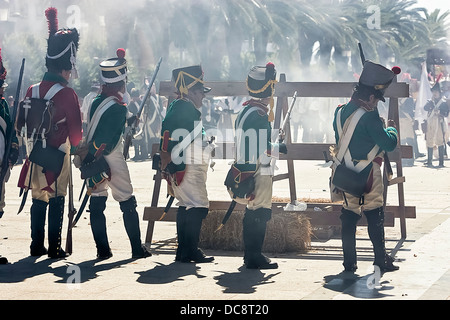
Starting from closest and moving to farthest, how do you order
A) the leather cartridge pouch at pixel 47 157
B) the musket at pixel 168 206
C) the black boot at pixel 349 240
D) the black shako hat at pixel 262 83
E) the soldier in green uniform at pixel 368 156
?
the soldier in green uniform at pixel 368 156 → the black boot at pixel 349 240 → the black shako hat at pixel 262 83 → the leather cartridge pouch at pixel 47 157 → the musket at pixel 168 206

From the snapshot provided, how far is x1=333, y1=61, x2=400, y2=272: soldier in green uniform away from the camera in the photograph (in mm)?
8375

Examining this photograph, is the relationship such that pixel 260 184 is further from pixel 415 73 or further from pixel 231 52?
pixel 415 73

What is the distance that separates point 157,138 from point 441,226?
14946 mm

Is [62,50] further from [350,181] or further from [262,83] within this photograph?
[350,181]

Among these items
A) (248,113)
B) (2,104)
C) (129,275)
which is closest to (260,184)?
(248,113)

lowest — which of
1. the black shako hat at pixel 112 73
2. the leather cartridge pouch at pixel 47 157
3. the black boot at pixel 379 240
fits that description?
the black boot at pixel 379 240

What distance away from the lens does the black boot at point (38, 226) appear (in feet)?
30.3

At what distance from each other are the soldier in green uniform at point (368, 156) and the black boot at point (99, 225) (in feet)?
7.07

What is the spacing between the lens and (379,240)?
851cm

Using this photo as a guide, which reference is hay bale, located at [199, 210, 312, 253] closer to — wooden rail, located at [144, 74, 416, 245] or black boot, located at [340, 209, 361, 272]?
wooden rail, located at [144, 74, 416, 245]

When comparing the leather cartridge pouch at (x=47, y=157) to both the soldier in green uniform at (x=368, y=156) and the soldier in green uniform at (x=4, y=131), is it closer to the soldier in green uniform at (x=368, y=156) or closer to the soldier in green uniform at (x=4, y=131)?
the soldier in green uniform at (x=4, y=131)

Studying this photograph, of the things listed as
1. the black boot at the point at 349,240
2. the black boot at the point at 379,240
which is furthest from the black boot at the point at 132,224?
the black boot at the point at 379,240

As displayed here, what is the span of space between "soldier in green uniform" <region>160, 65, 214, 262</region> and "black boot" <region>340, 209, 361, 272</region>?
1.25m

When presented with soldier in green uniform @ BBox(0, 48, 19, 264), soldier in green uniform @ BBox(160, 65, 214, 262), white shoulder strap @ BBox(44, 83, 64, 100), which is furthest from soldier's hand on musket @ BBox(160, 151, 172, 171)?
soldier in green uniform @ BBox(0, 48, 19, 264)
